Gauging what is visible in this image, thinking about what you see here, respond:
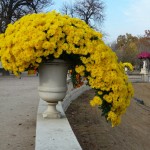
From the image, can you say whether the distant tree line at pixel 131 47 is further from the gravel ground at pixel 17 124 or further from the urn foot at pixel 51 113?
the urn foot at pixel 51 113

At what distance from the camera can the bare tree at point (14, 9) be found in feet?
130

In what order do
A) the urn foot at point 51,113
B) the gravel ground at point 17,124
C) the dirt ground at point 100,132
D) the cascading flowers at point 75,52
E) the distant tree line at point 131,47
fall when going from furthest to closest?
the distant tree line at point 131,47
the dirt ground at point 100,132
the urn foot at point 51,113
the gravel ground at point 17,124
the cascading flowers at point 75,52

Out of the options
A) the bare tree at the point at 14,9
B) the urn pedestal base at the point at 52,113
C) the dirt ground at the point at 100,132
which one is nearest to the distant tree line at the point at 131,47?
the bare tree at the point at 14,9

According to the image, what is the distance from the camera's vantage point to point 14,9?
41.3 metres

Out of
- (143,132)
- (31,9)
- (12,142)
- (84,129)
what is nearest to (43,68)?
(12,142)

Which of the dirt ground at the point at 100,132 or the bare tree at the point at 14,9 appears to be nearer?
the dirt ground at the point at 100,132

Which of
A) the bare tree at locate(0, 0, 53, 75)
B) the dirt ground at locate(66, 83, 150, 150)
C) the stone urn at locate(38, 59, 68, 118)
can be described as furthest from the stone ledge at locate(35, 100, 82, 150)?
the bare tree at locate(0, 0, 53, 75)

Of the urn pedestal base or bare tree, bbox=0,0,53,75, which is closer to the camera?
the urn pedestal base

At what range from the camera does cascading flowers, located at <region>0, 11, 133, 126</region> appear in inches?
270

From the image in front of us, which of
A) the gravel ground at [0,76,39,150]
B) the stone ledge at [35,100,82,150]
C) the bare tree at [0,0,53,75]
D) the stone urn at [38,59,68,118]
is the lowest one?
the gravel ground at [0,76,39,150]

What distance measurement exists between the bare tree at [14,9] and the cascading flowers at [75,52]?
32.5 metres

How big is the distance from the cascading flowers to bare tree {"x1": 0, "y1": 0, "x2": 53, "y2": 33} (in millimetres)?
32514

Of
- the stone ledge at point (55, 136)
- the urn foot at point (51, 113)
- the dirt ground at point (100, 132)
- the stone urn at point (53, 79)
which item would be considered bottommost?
the dirt ground at point (100, 132)

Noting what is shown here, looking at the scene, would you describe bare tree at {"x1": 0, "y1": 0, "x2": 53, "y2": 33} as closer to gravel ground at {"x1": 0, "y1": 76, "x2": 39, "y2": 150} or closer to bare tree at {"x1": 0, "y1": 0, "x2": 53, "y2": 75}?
bare tree at {"x1": 0, "y1": 0, "x2": 53, "y2": 75}
